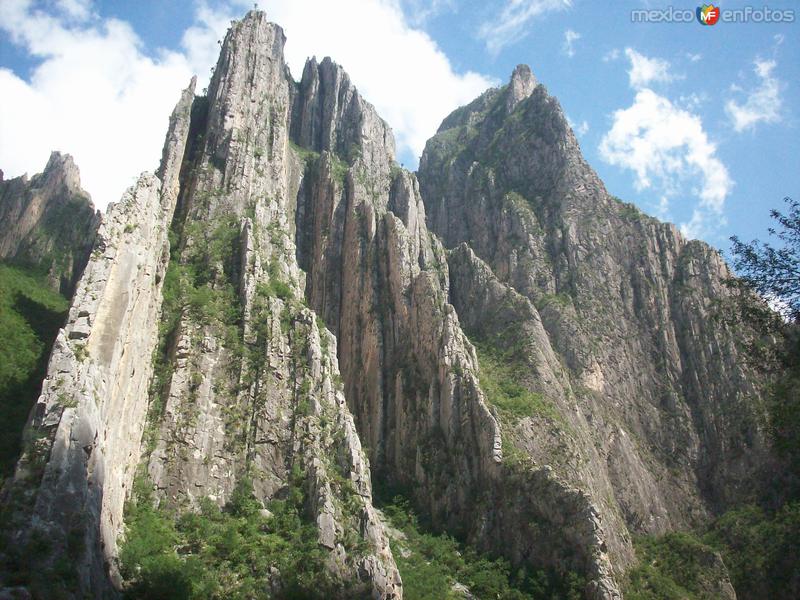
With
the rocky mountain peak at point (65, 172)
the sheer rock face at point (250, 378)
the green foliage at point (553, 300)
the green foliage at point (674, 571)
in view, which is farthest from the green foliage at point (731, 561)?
the rocky mountain peak at point (65, 172)

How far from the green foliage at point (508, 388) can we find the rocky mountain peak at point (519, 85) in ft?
207

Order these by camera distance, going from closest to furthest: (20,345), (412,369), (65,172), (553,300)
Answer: (20,345) < (412,369) < (553,300) < (65,172)

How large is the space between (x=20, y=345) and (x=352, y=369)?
35.0m

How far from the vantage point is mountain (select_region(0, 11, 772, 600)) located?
3569 cm

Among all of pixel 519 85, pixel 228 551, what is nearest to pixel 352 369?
pixel 228 551

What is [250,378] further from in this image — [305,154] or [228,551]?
[305,154]

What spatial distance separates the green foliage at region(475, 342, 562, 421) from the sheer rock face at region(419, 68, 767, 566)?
115cm

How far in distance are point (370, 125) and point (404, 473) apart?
56078mm

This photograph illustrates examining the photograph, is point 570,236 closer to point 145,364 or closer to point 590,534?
point 590,534

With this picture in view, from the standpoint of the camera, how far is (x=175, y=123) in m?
69.9

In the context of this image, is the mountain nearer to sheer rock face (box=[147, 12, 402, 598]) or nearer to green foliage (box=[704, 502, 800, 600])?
sheer rock face (box=[147, 12, 402, 598])

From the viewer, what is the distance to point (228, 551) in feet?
130

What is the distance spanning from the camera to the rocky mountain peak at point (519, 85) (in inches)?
4921

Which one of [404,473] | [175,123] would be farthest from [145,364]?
[175,123]
